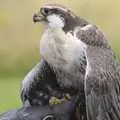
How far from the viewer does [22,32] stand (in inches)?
264

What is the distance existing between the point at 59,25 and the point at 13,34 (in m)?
2.50

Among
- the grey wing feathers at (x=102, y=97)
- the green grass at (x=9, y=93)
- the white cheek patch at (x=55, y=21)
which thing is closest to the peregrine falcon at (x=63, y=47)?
the white cheek patch at (x=55, y=21)

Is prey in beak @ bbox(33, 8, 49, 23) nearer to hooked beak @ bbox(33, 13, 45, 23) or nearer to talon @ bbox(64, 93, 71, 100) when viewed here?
hooked beak @ bbox(33, 13, 45, 23)

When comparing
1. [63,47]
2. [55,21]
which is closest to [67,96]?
[63,47]

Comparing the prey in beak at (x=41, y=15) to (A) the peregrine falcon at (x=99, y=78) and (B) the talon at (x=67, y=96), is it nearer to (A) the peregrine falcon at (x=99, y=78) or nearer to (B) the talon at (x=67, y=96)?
(A) the peregrine falcon at (x=99, y=78)

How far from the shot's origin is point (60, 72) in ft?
14.6

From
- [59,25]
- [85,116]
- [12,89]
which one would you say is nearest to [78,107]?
[85,116]

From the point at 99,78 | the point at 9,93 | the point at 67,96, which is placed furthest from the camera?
the point at 9,93

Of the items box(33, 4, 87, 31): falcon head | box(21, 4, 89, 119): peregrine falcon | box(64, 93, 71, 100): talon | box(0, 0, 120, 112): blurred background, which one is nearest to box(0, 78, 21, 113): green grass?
box(0, 0, 120, 112): blurred background

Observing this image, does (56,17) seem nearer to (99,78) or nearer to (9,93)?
(99,78)

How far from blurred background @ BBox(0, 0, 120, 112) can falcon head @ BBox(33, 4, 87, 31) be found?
6.89ft

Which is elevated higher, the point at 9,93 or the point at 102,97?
the point at 102,97

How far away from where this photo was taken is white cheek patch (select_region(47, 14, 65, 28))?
172 inches

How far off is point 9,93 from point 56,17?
241cm
